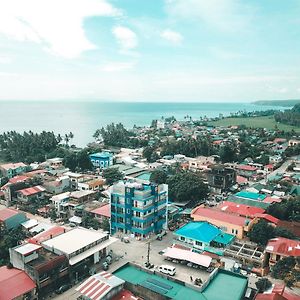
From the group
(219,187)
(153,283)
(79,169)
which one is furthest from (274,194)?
(79,169)

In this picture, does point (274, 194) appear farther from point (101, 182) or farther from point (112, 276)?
point (112, 276)

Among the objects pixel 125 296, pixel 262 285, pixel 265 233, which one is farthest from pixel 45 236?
pixel 265 233

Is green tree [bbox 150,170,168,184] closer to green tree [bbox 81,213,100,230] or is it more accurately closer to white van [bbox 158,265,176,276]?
green tree [bbox 81,213,100,230]

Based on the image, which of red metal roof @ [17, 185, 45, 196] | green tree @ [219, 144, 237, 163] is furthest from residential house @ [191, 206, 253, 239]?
green tree @ [219, 144, 237, 163]

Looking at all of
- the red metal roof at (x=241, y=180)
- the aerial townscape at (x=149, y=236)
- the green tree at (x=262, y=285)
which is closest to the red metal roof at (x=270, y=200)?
the aerial townscape at (x=149, y=236)

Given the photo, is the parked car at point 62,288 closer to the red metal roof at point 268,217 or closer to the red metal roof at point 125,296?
the red metal roof at point 125,296

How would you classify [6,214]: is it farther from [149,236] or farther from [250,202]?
[250,202]
